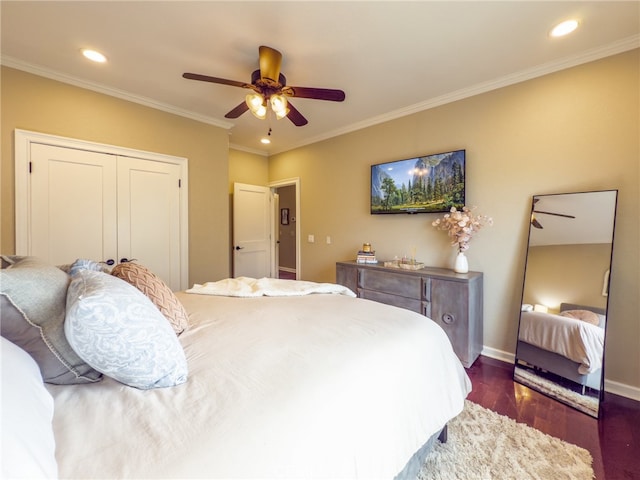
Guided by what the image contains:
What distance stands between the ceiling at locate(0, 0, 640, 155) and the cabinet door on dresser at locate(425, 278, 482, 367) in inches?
75.0

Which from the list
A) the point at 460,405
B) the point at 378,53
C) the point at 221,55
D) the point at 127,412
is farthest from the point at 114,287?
the point at 378,53

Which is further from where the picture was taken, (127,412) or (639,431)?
(639,431)

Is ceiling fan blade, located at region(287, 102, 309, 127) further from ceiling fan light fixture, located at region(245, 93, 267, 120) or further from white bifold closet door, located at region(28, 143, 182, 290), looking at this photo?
white bifold closet door, located at region(28, 143, 182, 290)

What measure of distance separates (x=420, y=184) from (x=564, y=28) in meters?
1.54

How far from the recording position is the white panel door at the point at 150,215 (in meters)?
2.86

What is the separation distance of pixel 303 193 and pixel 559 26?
3237 millimetres

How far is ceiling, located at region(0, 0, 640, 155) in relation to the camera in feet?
5.68

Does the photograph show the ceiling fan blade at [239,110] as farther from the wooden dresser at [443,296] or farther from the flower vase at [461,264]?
the flower vase at [461,264]

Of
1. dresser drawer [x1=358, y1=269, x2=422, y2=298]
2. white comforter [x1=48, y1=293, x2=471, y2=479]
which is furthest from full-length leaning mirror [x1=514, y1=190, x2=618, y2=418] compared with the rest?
white comforter [x1=48, y1=293, x2=471, y2=479]

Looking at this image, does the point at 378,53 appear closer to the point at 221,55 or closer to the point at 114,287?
the point at 221,55

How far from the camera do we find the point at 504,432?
168cm


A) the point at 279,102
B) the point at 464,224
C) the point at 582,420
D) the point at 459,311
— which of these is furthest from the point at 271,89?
the point at 582,420

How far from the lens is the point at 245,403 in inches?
30.9

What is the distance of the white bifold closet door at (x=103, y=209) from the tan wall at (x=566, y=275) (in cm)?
366
